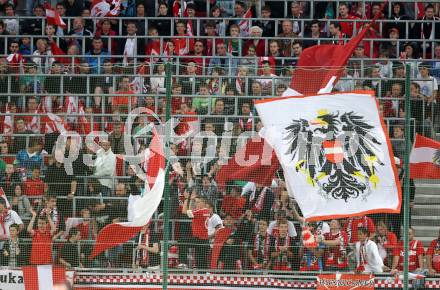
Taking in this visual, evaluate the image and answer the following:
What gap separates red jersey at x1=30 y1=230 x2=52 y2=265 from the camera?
14484 mm

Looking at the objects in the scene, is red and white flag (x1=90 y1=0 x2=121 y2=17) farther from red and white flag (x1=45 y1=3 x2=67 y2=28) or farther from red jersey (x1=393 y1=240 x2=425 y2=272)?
red jersey (x1=393 y1=240 x2=425 y2=272)

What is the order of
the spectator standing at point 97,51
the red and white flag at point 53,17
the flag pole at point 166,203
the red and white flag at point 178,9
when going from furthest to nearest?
the red and white flag at point 178,9, the red and white flag at point 53,17, the spectator standing at point 97,51, the flag pole at point 166,203

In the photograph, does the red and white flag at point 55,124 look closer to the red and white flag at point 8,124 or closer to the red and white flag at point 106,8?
the red and white flag at point 8,124

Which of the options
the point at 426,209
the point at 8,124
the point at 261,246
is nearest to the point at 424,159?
the point at 426,209

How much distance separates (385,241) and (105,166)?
3622 mm

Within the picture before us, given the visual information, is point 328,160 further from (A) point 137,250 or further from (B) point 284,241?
(A) point 137,250

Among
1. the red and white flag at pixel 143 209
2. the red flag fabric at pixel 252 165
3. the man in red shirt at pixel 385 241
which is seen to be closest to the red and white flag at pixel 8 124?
the red and white flag at pixel 143 209

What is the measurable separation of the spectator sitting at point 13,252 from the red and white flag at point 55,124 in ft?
4.25

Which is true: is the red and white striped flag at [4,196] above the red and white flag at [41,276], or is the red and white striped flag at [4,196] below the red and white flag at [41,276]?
above

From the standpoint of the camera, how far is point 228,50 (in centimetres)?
1994

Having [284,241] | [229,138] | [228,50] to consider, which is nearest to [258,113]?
[229,138]

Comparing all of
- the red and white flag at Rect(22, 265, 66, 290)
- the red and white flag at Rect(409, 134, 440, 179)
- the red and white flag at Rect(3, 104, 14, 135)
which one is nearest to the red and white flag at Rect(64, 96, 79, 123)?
the red and white flag at Rect(3, 104, 14, 135)

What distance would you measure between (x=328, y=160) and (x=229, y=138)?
1.24 m

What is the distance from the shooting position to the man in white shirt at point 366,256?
14578 mm
